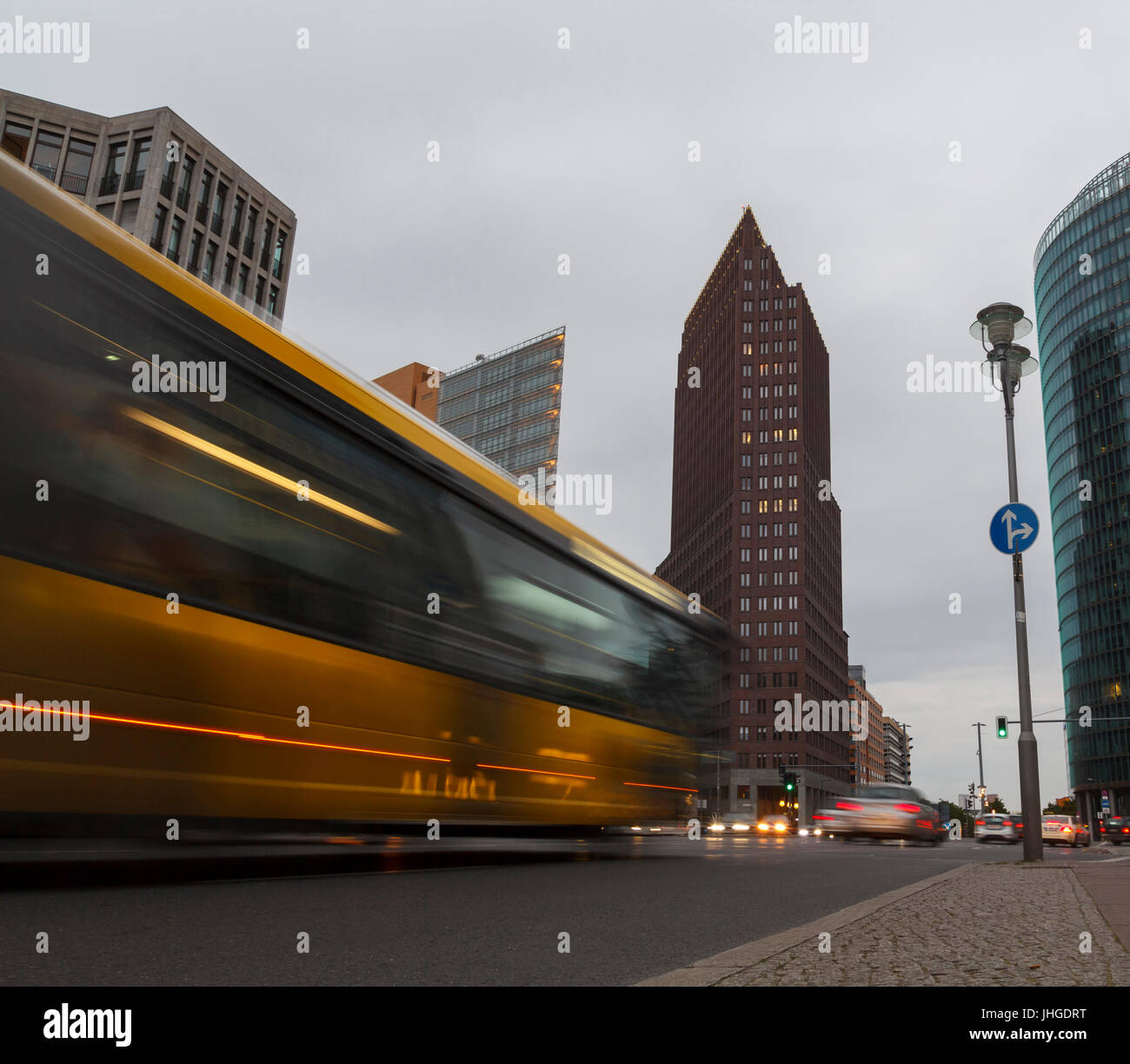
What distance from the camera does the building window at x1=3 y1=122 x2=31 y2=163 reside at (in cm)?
4503

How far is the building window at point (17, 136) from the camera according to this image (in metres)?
45.0

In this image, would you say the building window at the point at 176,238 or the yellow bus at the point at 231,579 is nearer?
the yellow bus at the point at 231,579

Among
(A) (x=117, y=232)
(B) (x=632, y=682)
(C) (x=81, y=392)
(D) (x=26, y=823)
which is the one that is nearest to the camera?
(D) (x=26, y=823)

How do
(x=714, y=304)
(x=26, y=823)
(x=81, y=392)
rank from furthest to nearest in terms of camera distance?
(x=714, y=304)
(x=81, y=392)
(x=26, y=823)

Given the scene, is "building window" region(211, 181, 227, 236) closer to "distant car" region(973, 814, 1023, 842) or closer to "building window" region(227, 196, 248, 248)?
"building window" region(227, 196, 248, 248)

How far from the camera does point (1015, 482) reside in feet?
52.8

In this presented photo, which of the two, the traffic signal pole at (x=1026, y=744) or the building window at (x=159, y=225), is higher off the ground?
the building window at (x=159, y=225)

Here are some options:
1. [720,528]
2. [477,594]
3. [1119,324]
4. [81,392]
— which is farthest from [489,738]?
[720,528]

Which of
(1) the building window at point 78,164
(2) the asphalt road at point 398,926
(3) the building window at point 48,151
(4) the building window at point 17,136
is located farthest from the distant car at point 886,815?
(4) the building window at point 17,136

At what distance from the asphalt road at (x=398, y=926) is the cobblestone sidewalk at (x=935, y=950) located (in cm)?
40

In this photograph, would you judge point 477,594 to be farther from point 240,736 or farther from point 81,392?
point 81,392

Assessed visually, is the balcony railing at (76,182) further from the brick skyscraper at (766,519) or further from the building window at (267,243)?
the brick skyscraper at (766,519)
